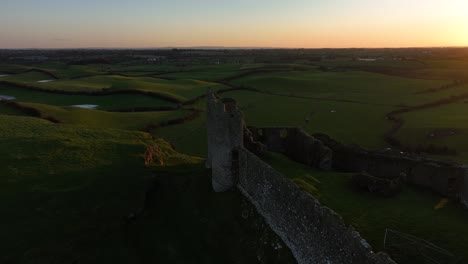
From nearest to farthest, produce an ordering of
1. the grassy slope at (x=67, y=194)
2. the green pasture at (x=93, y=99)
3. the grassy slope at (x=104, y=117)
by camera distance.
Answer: the grassy slope at (x=67, y=194) → the grassy slope at (x=104, y=117) → the green pasture at (x=93, y=99)

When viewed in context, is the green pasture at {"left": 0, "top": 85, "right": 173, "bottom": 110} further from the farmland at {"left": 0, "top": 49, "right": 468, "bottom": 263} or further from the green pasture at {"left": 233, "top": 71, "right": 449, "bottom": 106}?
the green pasture at {"left": 233, "top": 71, "right": 449, "bottom": 106}

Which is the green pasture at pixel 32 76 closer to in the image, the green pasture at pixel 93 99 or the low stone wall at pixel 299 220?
the green pasture at pixel 93 99

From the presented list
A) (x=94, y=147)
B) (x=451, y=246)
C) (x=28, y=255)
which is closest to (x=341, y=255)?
(x=451, y=246)

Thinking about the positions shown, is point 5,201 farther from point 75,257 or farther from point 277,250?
point 277,250

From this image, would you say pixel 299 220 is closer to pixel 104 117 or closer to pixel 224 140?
pixel 224 140

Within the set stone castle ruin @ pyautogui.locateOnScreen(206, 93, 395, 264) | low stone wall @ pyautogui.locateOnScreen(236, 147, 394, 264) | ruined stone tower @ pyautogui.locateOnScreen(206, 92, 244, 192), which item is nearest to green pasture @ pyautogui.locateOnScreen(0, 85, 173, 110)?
stone castle ruin @ pyautogui.locateOnScreen(206, 93, 395, 264)

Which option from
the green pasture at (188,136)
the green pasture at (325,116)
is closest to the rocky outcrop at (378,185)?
the green pasture at (188,136)

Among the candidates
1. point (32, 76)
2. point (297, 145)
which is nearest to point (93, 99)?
point (297, 145)
